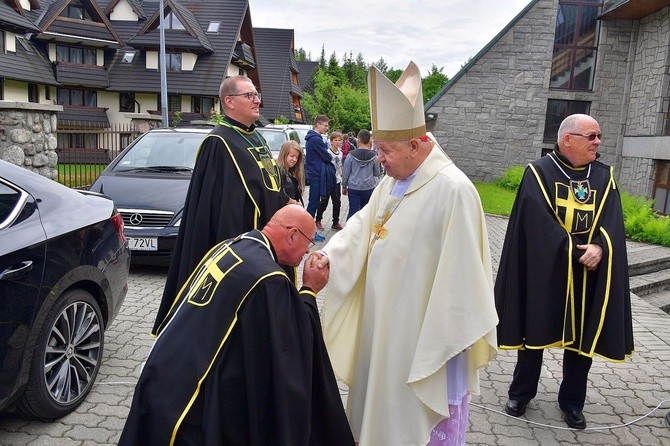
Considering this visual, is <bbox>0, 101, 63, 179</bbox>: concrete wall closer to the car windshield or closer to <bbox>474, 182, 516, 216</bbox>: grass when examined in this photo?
the car windshield

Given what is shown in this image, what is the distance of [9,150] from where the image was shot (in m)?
9.30

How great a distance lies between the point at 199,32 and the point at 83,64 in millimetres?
7102

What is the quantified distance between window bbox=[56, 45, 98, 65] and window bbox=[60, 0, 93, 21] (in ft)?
5.83

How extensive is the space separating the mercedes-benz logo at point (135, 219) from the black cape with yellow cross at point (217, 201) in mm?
3372

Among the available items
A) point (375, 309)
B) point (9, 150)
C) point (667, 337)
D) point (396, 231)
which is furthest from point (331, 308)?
point (9, 150)

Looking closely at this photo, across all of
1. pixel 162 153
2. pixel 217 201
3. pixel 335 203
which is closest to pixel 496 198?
pixel 335 203

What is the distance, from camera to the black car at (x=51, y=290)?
132 inches

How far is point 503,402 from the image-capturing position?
461 centimetres

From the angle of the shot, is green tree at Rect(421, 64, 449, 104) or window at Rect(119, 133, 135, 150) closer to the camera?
window at Rect(119, 133, 135, 150)

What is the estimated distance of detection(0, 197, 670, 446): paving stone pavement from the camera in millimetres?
3852

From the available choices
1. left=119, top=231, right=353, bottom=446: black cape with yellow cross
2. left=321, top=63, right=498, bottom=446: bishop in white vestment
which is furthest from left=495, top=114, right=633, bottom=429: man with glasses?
left=119, top=231, right=353, bottom=446: black cape with yellow cross

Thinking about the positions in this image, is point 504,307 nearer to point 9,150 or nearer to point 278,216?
point 278,216

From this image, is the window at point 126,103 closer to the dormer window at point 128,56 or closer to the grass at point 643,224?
the dormer window at point 128,56

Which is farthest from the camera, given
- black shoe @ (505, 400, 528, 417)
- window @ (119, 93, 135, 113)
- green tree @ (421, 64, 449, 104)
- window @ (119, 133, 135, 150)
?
green tree @ (421, 64, 449, 104)
